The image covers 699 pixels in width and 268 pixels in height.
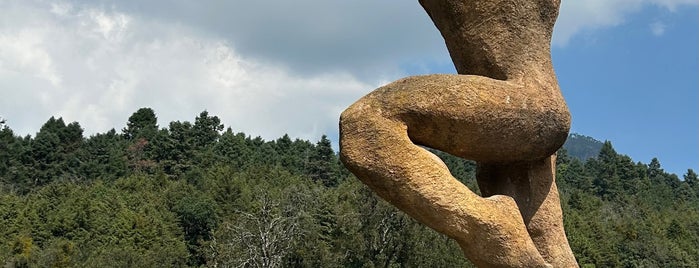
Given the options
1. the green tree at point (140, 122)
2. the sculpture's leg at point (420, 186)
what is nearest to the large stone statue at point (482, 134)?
the sculpture's leg at point (420, 186)

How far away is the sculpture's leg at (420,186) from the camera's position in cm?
429

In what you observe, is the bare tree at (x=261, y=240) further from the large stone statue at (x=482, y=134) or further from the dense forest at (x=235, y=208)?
the large stone statue at (x=482, y=134)

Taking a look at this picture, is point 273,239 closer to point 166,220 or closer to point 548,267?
point 166,220

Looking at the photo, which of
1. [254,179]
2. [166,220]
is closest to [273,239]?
[166,220]

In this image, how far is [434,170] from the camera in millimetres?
4340

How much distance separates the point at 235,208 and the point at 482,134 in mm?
53552

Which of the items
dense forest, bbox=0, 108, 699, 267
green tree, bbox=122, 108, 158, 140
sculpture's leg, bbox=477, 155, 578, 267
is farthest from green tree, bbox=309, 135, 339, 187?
sculpture's leg, bbox=477, 155, 578, 267

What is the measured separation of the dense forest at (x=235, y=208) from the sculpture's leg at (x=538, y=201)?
91.2 feet

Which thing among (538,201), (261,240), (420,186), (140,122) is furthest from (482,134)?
(140,122)

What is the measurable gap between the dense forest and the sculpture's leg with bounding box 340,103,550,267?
2873 cm

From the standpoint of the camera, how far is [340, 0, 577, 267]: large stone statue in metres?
4.32

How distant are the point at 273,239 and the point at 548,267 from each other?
105 feet

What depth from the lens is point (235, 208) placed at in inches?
2244

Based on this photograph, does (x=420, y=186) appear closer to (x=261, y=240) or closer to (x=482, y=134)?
(x=482, y=134)
